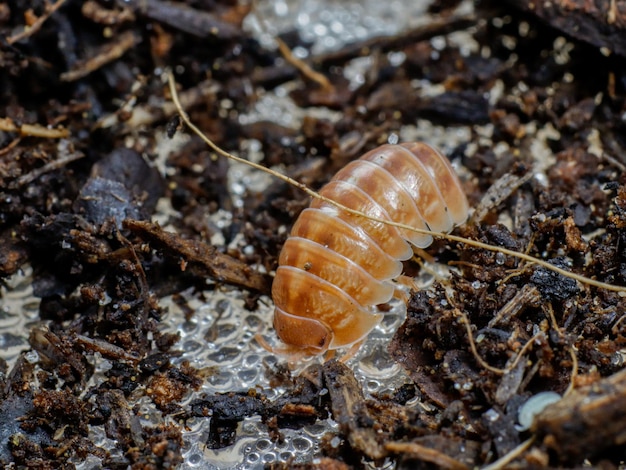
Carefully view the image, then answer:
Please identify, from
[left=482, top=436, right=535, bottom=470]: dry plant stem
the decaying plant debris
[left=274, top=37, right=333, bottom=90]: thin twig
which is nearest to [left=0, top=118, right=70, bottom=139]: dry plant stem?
the decaying plant debris

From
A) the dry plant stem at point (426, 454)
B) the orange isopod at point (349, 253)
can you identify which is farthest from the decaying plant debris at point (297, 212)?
the orange isopod at point (349, 253)

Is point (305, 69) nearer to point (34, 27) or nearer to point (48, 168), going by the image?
point (34, 27)

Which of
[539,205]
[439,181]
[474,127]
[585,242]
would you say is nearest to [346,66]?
[474,127]

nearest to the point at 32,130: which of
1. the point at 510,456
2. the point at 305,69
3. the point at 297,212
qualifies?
the point at 297,212

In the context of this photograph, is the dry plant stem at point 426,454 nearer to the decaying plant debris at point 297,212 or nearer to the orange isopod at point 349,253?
the decaying plant debris at point 297,212

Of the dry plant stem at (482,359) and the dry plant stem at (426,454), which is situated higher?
the dry plant stem at (482,359)

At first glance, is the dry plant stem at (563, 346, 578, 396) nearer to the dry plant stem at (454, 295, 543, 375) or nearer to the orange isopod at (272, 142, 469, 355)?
the dry plant stem at (454, 295, 543, 375)
